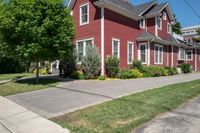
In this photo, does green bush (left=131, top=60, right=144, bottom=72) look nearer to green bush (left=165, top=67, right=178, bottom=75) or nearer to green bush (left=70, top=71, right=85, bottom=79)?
green bush (left=165, top=67, right=178, bottom=75)

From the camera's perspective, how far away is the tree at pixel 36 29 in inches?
567

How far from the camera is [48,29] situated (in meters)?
15.1

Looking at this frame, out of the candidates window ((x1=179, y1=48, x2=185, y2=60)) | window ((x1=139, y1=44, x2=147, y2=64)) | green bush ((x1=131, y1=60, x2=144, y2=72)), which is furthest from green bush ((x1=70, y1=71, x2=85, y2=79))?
window ((x1=179, y1=48, x2=185, y2=60))

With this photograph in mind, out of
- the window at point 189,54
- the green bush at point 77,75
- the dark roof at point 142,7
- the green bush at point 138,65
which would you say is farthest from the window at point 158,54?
the window at point 189,54

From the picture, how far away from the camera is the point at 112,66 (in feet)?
63.3

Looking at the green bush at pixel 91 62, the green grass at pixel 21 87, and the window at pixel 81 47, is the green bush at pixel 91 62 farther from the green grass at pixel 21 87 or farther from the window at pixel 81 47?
the green grass at pixel 21 87

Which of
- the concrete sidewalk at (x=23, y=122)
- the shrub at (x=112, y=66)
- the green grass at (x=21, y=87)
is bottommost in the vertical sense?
the concrete sidewalk at (x=23, y=122)

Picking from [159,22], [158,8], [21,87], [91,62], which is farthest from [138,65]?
[21,87]

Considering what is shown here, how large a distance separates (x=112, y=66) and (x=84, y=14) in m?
5.53

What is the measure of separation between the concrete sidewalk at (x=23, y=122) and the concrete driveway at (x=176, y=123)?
2222 millimetres

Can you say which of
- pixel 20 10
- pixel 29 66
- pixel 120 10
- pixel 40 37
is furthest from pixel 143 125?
pixel 29 66

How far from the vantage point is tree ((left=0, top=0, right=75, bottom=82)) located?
1440 cm

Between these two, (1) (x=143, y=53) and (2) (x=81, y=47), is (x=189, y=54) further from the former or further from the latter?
(2) (x=81, y=47)

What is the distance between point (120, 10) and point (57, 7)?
6964 millimetres
